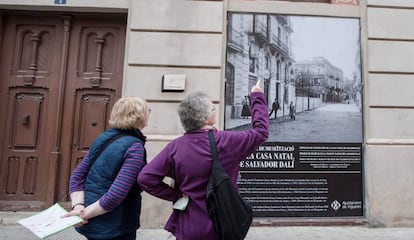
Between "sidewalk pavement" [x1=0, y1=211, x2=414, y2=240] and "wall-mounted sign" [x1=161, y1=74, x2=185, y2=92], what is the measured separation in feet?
7.17

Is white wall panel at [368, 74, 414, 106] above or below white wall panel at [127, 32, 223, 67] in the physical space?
below

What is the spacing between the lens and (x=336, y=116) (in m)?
5.51

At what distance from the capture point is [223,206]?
1.94 m

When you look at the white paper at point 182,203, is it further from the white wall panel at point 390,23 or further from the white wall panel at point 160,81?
the white wall panel at point 390,23

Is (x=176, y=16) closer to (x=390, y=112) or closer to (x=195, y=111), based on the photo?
(x=195, y=111)

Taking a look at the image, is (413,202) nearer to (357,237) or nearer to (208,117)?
(357,237)

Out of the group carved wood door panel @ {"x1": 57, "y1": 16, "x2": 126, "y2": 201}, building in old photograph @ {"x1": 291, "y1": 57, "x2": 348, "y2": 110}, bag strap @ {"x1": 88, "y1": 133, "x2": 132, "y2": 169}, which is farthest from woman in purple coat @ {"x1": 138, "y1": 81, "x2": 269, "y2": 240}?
carved wood door panel @ {"x1": 57, "y1": 16, "x2": 126, "y2": 201}

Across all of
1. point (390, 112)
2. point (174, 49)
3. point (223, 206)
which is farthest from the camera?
point (390, 112)

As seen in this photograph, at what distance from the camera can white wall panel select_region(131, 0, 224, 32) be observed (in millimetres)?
5320

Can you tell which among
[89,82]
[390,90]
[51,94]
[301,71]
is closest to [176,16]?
[89,82]

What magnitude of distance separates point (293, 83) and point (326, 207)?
6.93 feet

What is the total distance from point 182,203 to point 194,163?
285mm

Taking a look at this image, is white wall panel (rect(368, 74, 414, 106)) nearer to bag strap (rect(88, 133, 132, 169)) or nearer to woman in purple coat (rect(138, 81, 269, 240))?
woman in purple coat (rect(138, 81, 269, 240))

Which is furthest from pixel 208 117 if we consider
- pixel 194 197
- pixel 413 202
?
pixel 413 202
